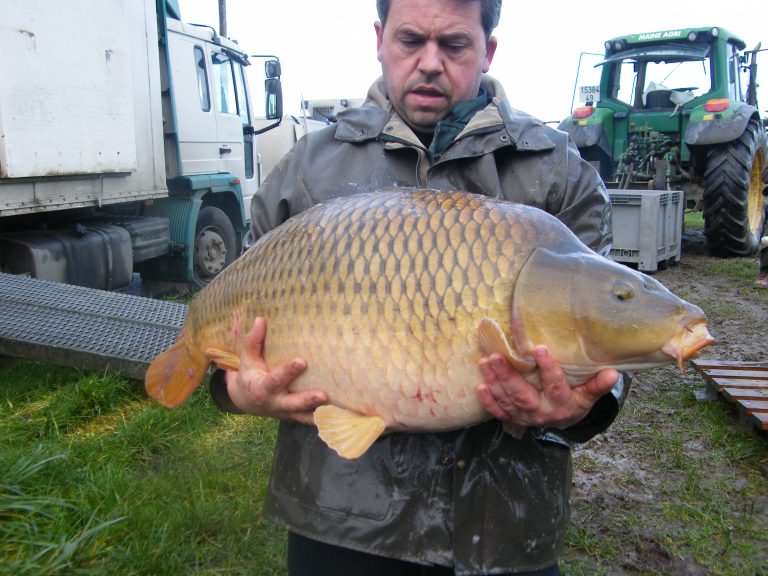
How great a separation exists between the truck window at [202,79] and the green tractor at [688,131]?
3508 mm

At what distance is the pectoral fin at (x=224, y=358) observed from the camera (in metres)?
1.30

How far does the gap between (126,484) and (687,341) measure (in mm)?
1697

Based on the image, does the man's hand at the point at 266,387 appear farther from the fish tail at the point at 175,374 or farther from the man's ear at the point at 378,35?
the man's ear at the point at 378,35

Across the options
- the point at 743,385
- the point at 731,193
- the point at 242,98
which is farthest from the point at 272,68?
the point at 743,385

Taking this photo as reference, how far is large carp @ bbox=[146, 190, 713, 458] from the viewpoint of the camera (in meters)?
1.03

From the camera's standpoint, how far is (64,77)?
3.58 metres

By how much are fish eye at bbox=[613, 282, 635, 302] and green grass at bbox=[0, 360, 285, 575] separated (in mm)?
1278

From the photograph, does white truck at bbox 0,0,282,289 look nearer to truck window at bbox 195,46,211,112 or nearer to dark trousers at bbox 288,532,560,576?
truck window at bbox 195,46,211,112

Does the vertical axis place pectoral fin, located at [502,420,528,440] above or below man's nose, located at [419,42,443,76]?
below

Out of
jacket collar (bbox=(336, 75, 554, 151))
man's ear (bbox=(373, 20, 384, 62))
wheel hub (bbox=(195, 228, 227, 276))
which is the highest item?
man's ear (bbox=(373, 20, 384, 62))

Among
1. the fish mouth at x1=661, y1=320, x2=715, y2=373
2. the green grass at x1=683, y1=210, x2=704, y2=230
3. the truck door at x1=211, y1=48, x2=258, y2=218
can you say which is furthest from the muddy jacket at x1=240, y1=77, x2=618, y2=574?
the green grass at x1=683, y1=210, x2=704, y2=230

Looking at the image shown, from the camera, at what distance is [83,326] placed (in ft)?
9.86

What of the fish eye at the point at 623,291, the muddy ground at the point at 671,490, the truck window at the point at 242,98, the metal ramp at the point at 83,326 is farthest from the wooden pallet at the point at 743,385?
the truck window at the point at 242,98

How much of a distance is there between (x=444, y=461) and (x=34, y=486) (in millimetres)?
1368
